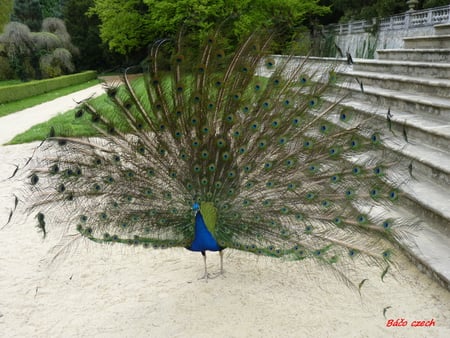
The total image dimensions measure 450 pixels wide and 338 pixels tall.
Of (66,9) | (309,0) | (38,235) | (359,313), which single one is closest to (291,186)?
(359,313)

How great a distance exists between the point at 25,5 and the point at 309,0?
2368cm

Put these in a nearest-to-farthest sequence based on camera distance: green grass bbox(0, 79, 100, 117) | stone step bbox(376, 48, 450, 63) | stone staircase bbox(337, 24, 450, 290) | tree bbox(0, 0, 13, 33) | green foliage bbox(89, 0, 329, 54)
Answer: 1. stone staircase bbox(337, 24, 450, 290)
2. stone step bbox(376, 48, 450, 63)
3. green grass bbox(0, 79, 100, 117)
4. green foliage bbox(89, 0, 329, 54)
5. tree bbox(0, 0, 13, 33)

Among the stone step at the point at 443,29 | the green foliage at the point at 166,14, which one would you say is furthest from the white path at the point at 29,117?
the stone step at the point at 443,29

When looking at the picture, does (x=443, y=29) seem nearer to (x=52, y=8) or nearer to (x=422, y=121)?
(x=422, y=121)

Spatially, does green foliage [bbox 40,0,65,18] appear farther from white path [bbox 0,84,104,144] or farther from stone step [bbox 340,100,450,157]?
stone step [bbox 340,100,450,157]

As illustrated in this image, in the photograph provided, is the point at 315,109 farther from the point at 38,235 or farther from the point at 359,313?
the point at 38,235

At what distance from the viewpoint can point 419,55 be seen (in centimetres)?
744

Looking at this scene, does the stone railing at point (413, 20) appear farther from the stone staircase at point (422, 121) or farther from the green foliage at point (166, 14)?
the stone staircase at point (422, 121)

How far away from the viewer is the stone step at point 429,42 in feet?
23.9

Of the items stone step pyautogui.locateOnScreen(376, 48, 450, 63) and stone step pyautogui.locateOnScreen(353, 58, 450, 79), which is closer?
stone step pyautogui.locateOnScreen(353, 58, 450, 79)

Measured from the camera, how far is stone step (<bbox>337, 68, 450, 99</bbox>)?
225 inches

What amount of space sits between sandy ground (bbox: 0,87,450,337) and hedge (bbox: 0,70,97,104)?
50.6ft

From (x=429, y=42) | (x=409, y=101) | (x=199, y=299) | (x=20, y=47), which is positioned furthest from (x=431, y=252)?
(x=20, y=47)

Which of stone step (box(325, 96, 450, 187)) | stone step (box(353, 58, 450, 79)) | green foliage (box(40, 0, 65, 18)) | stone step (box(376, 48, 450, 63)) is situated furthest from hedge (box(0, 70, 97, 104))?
green foliage (box(40, 0, 65, 18))
